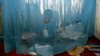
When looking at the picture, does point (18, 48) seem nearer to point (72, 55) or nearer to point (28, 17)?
point (28, 17)

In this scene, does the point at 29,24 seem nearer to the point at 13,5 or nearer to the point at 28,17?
the point at 28,17

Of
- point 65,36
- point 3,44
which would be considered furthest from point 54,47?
point 3,44

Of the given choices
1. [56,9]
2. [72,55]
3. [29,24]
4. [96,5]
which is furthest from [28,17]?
[96,5]

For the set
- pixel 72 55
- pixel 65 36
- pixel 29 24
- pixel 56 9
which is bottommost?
pixel 72 55

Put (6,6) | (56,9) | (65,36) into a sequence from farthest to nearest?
(65,36)
(56,9)
(6,6)

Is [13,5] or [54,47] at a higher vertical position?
[13,5]

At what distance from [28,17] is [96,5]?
0.78 meters

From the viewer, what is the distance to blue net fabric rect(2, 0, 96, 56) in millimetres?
1634

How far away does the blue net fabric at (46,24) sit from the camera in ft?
5.36

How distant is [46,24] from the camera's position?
67.7 inches

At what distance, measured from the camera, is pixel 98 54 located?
1.73 metres

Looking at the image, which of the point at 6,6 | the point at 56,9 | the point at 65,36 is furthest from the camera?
the point at 65,36

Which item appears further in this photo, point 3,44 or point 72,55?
point 3,44

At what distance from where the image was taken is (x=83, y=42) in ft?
6.24
